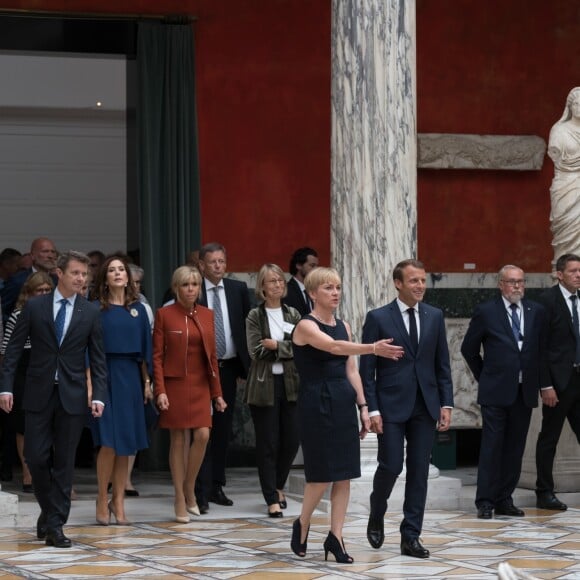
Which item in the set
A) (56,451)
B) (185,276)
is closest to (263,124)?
(185,276)

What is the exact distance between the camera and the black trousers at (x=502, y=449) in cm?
1001

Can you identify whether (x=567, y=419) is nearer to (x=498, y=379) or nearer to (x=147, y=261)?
(x=498, y=379)

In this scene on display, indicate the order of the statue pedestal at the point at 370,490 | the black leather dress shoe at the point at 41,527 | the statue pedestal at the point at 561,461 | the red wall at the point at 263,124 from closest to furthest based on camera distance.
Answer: the black leather dress shoe at the point at 41,527 → the statue pedestal at the point at 370,490 → the statue pedestal at the point at 561,461 → the red wall at the point at 263,124

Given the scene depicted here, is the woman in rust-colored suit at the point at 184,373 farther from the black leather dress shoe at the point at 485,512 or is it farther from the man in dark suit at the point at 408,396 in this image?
the black leather dress shoe at the point at 485,512

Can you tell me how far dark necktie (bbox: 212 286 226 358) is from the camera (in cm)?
1045

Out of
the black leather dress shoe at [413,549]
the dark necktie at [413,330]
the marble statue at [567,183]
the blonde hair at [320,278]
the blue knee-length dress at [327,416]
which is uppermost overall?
the marble statue at [567,183]

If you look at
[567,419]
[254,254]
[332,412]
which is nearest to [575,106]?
[567,419]

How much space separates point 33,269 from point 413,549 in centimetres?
440

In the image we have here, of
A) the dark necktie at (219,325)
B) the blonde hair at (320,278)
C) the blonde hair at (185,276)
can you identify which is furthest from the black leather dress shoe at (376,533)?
the dark necktie at (219,325)

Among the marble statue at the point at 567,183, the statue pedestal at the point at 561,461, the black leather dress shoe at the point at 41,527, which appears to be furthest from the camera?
the marble statue at the point at 567,183

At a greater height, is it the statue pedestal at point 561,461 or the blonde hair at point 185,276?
the blonde hair at point 185,276

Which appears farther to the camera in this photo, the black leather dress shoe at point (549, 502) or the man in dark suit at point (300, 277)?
the man in dark suit at point (300, 277)

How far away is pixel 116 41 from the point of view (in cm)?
1268

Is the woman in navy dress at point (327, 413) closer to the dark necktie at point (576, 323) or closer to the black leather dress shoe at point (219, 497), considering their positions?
the black leather dress shoe at point (219, 497)
